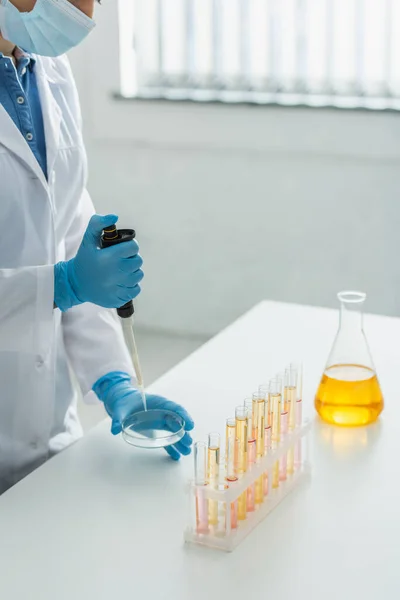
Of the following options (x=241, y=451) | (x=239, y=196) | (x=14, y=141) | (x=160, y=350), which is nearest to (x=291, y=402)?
(x=241, y=451)

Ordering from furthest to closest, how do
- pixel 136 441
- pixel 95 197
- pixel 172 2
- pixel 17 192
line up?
pixel 95 197
pixel 172 2
pixel 17 192
pixel 136 441

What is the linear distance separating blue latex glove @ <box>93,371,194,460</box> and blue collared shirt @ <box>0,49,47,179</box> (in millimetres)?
392

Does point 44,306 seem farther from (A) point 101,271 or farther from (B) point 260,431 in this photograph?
(B) point 260,431

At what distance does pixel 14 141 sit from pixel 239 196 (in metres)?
2.15

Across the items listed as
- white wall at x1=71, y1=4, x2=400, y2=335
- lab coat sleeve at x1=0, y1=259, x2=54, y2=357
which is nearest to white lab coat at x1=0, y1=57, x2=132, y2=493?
lab coat sleeve at x1=0, y1=259, x2=54, y2=357

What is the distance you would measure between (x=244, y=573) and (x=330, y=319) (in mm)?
887

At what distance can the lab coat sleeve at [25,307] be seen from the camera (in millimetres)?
1408

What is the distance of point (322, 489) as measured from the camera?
4.23 feet

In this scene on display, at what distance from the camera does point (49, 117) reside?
62.0 inches

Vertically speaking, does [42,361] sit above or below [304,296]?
above

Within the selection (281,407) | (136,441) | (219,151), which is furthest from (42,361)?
(219,151)

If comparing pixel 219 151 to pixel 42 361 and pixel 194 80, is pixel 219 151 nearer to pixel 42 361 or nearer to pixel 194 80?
pixel 194 80

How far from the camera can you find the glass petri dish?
1375 millimetres

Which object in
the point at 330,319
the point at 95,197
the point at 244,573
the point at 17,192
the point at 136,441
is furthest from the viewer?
the point at 95,197
